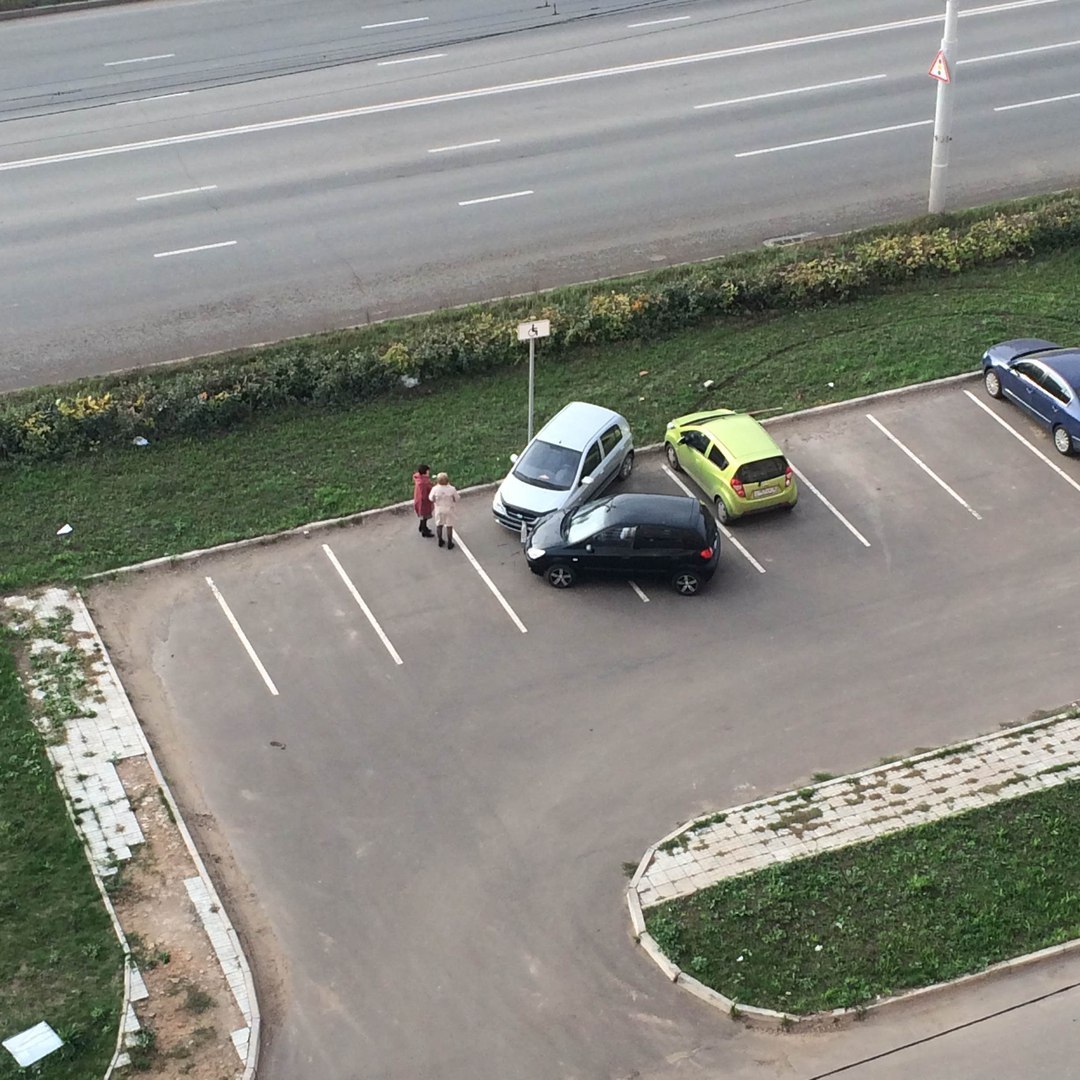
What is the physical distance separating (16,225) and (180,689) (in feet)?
46.5

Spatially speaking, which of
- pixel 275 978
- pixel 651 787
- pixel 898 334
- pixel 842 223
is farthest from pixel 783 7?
pixel 275 978

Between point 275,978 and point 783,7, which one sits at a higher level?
point 783,7

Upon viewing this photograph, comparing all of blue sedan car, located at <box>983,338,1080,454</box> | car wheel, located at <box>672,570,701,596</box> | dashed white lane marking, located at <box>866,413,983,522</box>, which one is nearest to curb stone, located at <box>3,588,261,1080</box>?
car wheel, located at <box>672,570,701,596</box>

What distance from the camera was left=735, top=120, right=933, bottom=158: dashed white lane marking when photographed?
105 ft

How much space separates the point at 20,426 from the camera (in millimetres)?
23281

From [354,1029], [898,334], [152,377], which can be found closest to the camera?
[354,1029]

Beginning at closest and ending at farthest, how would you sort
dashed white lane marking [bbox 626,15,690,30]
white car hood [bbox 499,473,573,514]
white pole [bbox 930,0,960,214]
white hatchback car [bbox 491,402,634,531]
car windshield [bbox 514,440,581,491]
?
1. white car hood [bbox 499,473,573,514]
2. white hatchback car [bbox 491,402,634,531]
3. car windshield [bbox 514,440,581,491]
4. white pole [bbox 930,0,960,214]
5. dashed white lane marking [bbox 626,15,690,30]

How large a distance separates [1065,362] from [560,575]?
9520 mm

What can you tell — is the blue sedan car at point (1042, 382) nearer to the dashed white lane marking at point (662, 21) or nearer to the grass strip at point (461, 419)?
the grass strip at point (461, 419)

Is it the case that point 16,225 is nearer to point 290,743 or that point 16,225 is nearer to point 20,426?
point 20,426

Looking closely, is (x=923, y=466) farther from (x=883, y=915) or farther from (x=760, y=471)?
(x=883, y=915)

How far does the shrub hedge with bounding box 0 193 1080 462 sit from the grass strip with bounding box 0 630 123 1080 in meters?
6.91

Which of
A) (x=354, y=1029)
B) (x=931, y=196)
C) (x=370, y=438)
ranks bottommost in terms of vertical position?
(x=354, y=1029)

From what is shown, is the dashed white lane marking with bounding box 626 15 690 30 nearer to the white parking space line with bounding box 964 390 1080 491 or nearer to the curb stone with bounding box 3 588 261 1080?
the white parking space line with bounding box 964 390 1080 491
